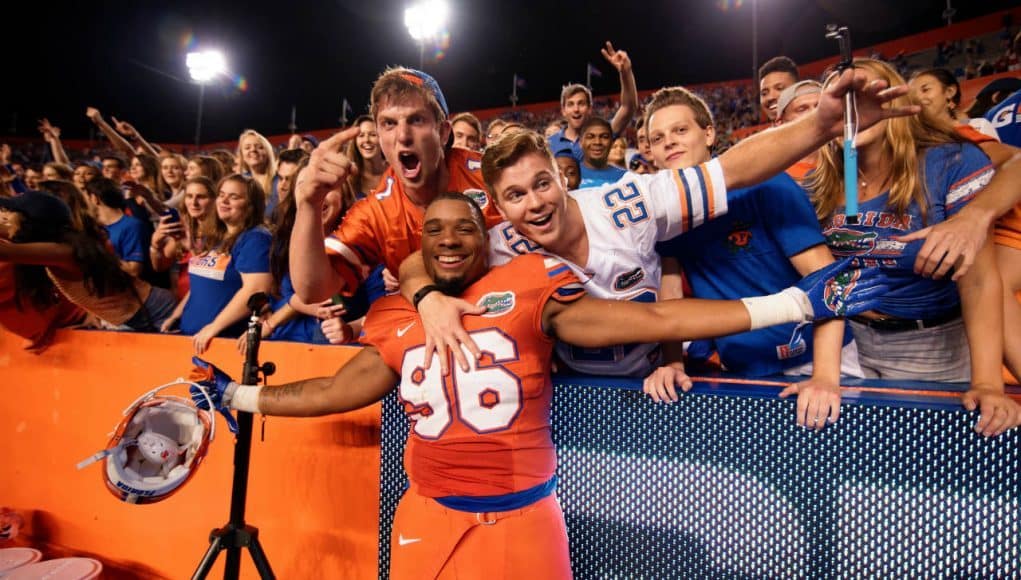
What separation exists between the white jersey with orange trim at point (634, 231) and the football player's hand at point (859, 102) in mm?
300

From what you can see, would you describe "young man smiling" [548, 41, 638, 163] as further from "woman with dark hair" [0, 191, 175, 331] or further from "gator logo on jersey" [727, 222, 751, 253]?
"woman with dark hair" [0, 191, 175, 331]

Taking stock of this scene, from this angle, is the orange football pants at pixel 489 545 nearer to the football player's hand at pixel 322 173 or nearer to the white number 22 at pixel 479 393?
the white number 22 at pixel 479 393

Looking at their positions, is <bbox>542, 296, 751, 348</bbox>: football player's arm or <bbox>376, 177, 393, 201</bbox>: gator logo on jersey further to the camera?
<bbox>376, 177, 393, 201</bbox>: gator logo on jersey

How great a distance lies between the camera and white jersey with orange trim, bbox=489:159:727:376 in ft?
5.14

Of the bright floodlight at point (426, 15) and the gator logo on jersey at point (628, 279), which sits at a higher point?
the bright floodlight at point (426, 15)

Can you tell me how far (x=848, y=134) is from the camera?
1.30 meters

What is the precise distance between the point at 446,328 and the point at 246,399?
891mm

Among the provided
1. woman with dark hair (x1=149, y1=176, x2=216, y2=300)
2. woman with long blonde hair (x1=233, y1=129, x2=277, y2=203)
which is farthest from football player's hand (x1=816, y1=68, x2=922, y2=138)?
woman with long blonde hair (x1=233, y1=129, x2=277, y2=203)

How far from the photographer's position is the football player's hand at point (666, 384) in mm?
1413

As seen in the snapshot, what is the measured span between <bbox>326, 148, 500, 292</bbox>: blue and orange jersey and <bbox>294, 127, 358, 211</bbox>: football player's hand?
0.32 metres

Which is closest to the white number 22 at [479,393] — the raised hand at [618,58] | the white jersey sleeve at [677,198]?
the white jersey sleeve at [677,198]

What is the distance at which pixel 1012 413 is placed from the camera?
1.12 metres

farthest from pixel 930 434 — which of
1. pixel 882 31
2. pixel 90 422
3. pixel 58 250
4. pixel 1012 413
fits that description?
pixel 882 31

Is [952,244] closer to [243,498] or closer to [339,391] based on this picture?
[339,391]
